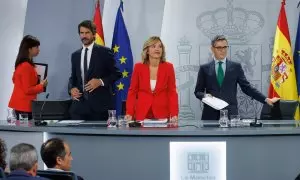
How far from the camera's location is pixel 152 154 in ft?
16.1

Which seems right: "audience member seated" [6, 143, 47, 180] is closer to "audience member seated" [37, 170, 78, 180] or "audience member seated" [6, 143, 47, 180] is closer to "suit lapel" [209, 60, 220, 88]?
"audience member seated" [37, 170, 78, 180]

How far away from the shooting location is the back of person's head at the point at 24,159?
3414 millimetres

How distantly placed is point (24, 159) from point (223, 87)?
344cm

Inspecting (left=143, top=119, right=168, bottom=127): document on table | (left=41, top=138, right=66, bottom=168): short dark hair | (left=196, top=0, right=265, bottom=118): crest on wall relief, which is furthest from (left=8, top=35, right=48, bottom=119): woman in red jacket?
(left=41, top=138, right=66, bottom=168): short dark hair

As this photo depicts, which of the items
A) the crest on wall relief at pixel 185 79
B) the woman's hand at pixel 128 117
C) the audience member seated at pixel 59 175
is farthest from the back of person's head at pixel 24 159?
the crest on wall relief at pixel 185 79

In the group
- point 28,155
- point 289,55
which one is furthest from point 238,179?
point 289,55

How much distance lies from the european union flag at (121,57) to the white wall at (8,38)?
142cm

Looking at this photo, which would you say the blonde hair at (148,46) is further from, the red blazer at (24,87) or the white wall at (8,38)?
the white wall at (8,38)

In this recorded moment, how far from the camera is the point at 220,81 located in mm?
6527

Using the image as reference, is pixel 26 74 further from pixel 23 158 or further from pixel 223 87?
pixel 23 158

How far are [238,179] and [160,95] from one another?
1316 millimetres

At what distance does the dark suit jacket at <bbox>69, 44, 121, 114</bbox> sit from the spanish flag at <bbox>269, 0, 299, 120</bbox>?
250 cm

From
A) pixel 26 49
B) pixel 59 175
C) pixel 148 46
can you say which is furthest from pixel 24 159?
pixel 26 49

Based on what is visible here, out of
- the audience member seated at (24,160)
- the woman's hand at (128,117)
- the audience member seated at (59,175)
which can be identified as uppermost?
the woman's hand at (128,117)
